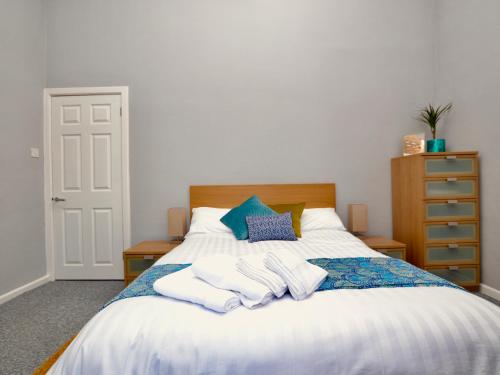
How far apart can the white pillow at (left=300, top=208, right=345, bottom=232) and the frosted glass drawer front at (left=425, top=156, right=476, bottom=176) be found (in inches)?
37.1

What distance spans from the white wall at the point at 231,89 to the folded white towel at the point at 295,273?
210cm

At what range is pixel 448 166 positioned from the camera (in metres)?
3.12

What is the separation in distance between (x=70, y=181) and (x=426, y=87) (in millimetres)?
3980

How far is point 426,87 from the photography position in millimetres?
3635

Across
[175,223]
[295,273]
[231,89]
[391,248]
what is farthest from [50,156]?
[391,248]

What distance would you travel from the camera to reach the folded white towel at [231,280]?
134cm

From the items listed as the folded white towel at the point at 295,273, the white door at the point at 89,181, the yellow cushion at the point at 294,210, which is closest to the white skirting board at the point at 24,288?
the white door at the point at 89,181

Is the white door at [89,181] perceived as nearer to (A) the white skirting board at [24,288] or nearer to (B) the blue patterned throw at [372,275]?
(A) the white skirting board at [24,288]

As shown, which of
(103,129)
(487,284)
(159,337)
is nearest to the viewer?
(159,337)

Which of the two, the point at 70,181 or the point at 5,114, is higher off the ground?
the point at 5,114

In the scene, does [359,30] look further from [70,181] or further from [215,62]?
[70,181]

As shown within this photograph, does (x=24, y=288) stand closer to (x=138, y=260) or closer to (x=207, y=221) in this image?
(x=138, y=260)

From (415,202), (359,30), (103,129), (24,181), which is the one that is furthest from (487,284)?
(24,181)

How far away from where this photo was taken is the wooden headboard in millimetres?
3545
